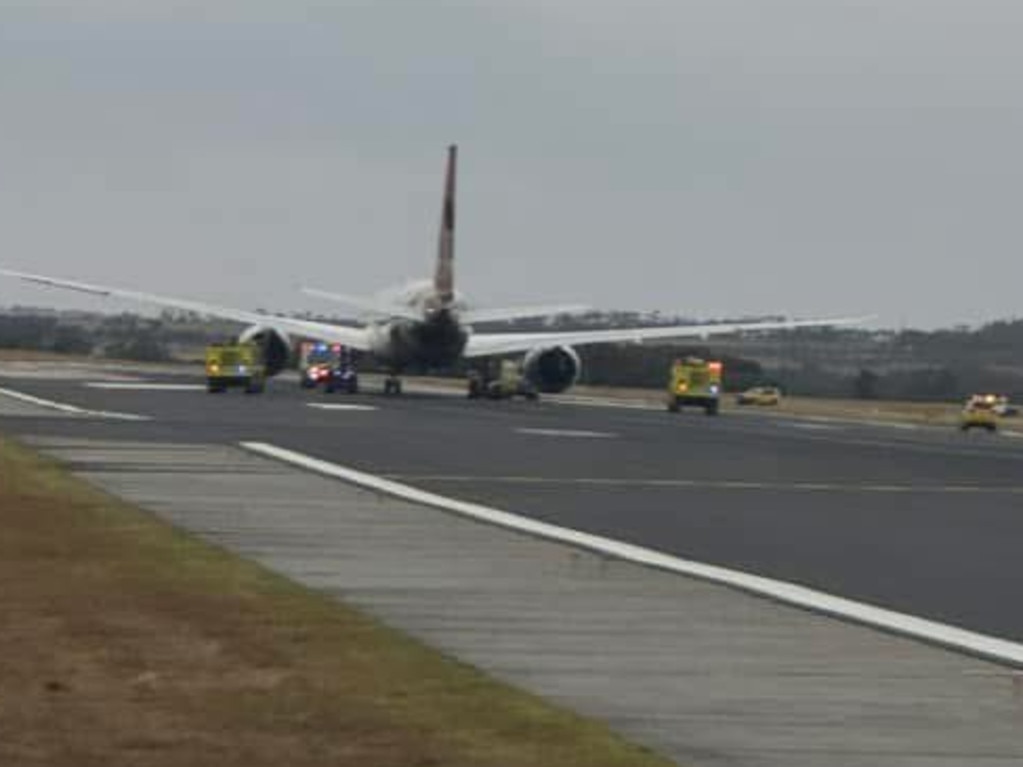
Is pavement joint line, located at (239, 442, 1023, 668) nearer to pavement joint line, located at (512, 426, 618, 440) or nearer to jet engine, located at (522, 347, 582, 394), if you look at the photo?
pavement joint line, located at (512, 426, 618, 440)

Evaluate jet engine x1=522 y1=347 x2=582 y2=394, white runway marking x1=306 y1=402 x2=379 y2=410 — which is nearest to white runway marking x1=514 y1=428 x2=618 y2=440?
white runway marking x1=306 y1=402 x2=379 y2=410

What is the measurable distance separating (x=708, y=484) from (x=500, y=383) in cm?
5528

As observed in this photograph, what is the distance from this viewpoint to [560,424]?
57.4 m

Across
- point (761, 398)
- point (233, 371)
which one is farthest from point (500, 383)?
point (761, 398)

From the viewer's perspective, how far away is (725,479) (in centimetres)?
3562

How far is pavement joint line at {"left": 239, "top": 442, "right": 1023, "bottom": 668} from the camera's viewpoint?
16172 millimetres

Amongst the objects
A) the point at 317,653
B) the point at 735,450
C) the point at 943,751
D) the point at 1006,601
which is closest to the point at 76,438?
the point at 735,450

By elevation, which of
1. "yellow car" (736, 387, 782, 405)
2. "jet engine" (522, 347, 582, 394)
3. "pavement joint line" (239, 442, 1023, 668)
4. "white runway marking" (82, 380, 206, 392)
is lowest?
"pavement joint line" (239, 442, 1023, 668)

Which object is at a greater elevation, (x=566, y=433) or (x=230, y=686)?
(x=566, y=433)

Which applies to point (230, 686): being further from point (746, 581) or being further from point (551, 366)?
point (551, 366)

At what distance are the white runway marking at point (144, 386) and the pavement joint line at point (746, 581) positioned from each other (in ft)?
160

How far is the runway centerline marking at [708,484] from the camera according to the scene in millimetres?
33188

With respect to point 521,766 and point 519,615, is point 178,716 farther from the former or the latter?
point 519,615

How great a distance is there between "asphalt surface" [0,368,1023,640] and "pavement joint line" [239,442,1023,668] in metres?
0.29
